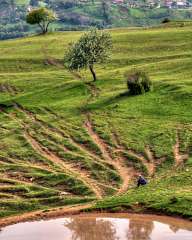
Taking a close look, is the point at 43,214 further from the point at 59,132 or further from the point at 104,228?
the point at 59,132

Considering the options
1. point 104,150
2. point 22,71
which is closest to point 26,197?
point 104,150

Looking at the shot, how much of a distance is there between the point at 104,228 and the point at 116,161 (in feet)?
44.1

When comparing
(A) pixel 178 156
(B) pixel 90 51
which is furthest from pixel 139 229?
(B) pixel 90 51

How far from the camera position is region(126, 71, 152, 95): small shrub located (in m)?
68.4

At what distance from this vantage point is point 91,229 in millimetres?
39094

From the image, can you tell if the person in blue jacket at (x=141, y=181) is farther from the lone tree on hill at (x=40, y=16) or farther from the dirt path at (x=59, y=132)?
the lone tree on hill at (x=40, y=16)

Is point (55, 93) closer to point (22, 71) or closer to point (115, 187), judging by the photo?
point (22, 71)

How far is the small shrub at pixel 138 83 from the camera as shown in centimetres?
6844

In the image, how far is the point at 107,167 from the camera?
5047 centimetres

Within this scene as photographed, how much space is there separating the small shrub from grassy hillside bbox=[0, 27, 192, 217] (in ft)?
3.65

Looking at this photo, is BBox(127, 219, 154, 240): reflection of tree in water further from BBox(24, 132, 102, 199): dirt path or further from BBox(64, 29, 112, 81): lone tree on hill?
BBox(64, 29, 112, 81): lone tree on hill

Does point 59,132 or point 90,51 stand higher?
point 90,51

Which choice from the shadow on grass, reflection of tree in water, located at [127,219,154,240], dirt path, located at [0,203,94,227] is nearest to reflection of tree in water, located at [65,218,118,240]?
reflection of tree in water, located at [127,219,154,240]

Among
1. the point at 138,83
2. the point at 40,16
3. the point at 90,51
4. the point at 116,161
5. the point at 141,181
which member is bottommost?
the point at 116,161
